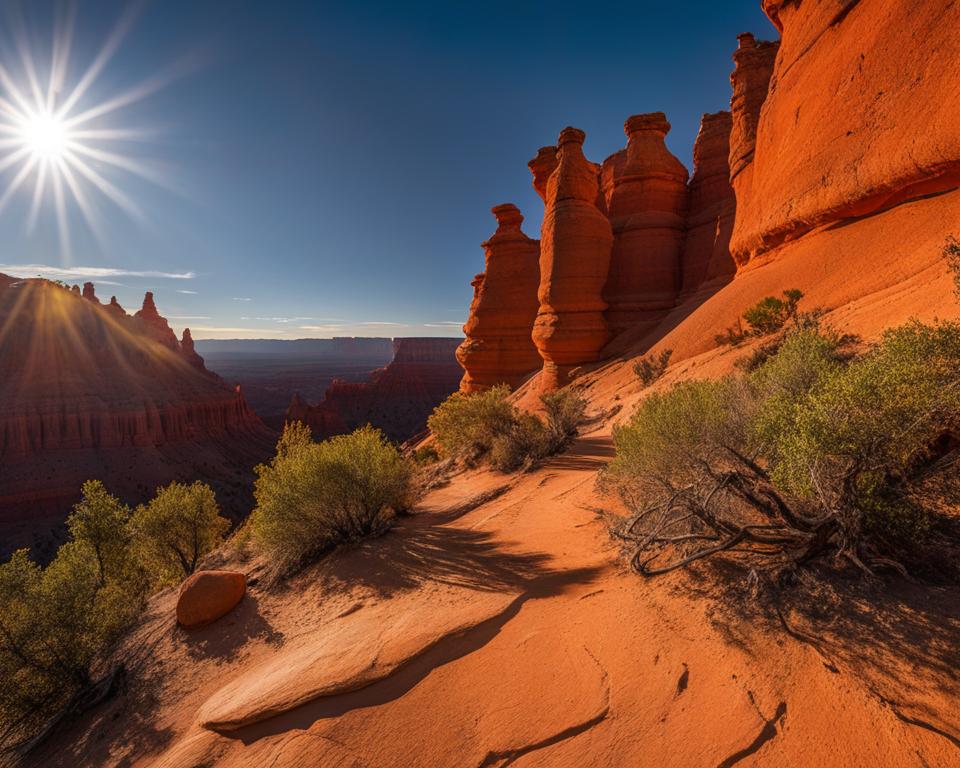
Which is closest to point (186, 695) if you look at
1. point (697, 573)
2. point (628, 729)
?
point (628, 729)

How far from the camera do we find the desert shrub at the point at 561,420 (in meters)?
9.97

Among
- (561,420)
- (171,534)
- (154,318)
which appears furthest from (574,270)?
(154,318)

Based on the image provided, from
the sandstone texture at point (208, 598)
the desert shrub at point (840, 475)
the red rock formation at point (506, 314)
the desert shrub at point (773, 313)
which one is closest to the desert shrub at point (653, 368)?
the desert shrub at point (773, 313)

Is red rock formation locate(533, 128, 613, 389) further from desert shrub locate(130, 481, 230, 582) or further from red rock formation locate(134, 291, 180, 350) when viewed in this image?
red rock formation locate(134, 291, 180, 350)

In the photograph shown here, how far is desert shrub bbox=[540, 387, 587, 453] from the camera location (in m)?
9.97

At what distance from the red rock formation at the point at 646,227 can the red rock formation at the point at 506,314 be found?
666 cm

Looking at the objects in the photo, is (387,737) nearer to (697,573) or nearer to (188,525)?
(697,573)

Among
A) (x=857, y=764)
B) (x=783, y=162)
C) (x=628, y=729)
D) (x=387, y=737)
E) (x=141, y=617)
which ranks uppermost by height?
(x=783, y=162)

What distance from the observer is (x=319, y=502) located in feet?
21.0

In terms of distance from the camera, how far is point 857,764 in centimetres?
188

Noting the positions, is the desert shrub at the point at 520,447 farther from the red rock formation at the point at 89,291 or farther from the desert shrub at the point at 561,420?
the red rock formation at the point at 89,291

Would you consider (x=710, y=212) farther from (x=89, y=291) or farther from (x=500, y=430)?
(x=89, y=291)

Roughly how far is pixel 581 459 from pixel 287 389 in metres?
116

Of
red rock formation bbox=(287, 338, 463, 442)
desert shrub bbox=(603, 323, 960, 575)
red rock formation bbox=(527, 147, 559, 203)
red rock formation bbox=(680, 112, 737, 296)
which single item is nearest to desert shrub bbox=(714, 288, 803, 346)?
desert shrub bbox=(603, 323, 960, 575)
